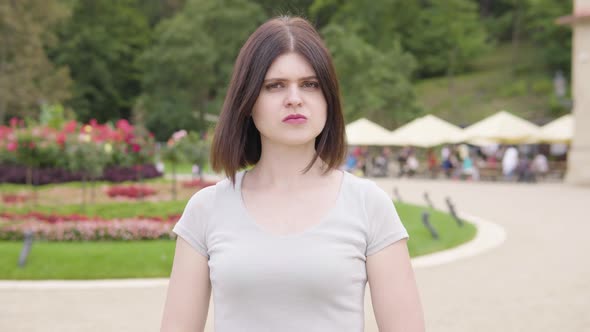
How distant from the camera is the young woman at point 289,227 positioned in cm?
199

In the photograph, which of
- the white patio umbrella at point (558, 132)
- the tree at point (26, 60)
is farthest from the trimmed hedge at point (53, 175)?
the tree at point (26, 60)

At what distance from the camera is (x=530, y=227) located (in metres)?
13.9

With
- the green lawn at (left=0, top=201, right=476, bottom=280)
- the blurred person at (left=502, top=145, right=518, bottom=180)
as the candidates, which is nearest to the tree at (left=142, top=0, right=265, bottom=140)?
the blurred person at (left=502, top=145, right=518, bottom=180)

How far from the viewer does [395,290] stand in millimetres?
2023

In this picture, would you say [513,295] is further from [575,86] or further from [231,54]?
[231,54]

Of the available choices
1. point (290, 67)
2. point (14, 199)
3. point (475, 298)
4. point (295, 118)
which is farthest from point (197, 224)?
point (14, 199)

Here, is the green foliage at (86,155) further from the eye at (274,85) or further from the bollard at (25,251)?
the eye at (274,85)

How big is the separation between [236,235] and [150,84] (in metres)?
49.8

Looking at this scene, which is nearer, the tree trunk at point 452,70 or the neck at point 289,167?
the neck at point 289,167

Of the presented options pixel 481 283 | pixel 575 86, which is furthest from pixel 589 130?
pixel 481 283

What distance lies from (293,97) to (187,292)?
1.98 ft

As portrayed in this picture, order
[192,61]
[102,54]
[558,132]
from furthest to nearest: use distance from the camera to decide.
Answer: [102,54] → [192,61] → [558,132]

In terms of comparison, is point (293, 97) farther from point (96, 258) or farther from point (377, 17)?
point (377, 17)

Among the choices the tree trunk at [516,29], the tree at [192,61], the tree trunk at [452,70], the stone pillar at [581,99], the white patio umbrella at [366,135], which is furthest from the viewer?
the tree trunk at [516,29]
